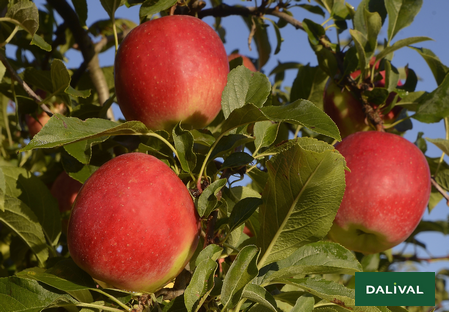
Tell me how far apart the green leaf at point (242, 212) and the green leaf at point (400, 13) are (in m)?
0.88

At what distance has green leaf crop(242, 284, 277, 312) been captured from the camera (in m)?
0.74

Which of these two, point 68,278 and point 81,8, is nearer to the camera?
point 68,278

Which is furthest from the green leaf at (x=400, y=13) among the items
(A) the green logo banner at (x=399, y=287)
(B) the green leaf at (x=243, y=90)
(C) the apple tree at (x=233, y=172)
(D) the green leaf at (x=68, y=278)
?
(D) the green leaf at (x=68, y=278)

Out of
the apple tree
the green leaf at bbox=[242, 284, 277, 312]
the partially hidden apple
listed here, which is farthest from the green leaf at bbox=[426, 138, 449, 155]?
the partially hidden apple

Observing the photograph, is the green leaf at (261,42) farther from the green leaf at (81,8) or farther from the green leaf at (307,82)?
the green leaf at (81,8)

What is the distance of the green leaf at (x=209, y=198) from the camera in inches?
32.0

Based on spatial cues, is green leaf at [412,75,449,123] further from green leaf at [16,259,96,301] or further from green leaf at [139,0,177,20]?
green leaf at [16,259,96,301]

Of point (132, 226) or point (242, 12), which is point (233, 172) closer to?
point (132, 226)

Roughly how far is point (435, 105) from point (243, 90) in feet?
2.33

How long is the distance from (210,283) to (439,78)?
3.52ft

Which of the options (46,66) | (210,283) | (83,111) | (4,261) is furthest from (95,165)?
(4,261)

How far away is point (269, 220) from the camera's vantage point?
938 millimetres

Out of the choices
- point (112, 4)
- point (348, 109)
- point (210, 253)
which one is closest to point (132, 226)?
point (210, 253)

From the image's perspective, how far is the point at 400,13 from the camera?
1.41 m
